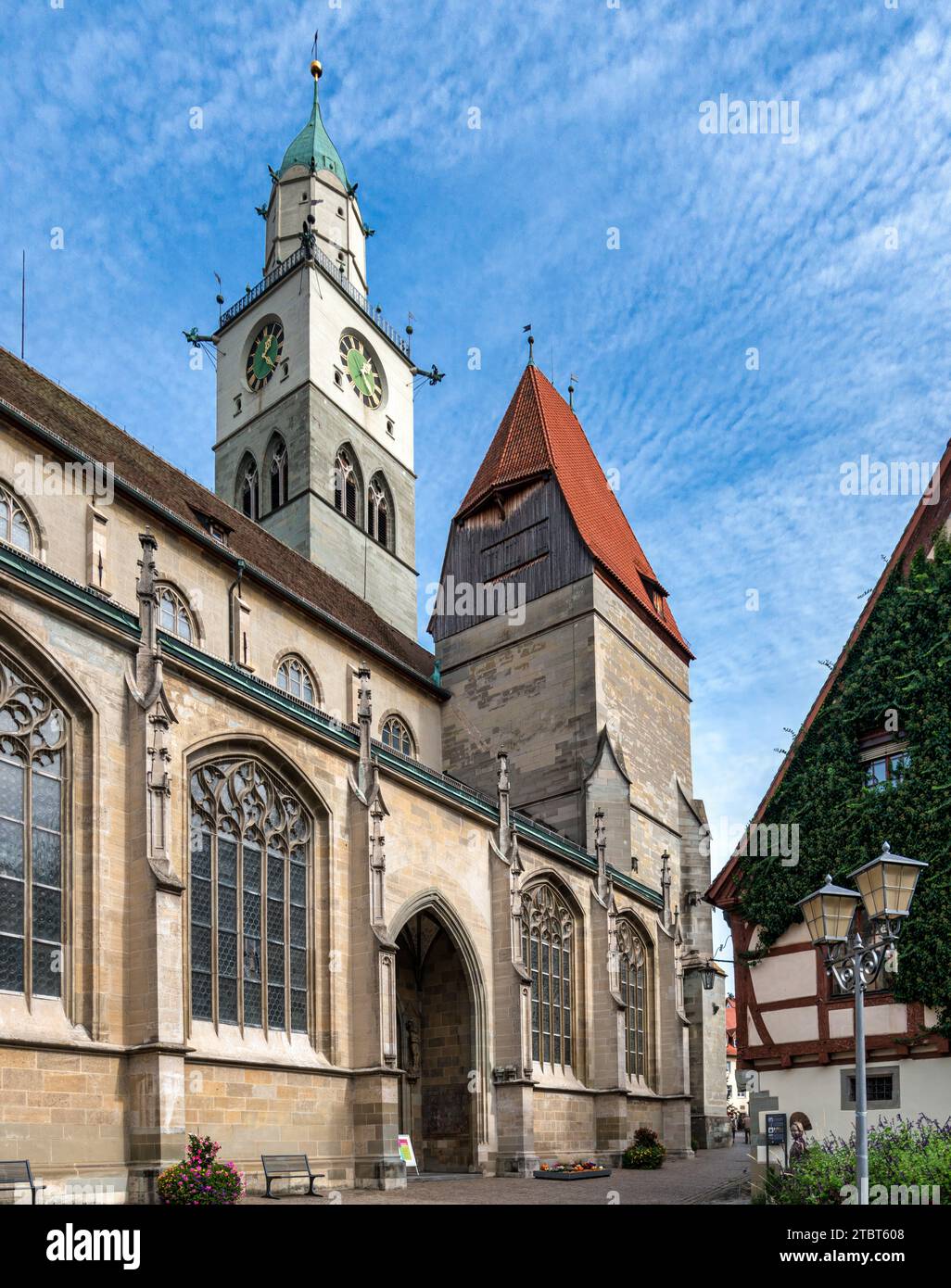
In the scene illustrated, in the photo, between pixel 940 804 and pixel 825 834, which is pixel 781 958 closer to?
pixel 825 834

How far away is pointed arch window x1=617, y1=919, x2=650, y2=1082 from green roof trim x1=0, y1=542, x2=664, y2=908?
2463 millimetres

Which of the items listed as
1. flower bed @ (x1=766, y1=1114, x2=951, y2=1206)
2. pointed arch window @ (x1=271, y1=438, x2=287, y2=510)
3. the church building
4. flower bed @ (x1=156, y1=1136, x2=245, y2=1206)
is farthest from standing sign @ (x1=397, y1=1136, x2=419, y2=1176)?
pointed arch window @ (x1=271, y1=438, x2=287, y2=510)

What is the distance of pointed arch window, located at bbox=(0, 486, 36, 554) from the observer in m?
19.7

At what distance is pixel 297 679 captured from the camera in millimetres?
25891

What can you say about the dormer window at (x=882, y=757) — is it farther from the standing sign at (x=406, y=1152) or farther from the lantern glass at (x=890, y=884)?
the standing sign at (x=406, y=1152)

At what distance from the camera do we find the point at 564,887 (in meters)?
24.6

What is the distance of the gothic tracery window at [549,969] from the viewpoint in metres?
23.1

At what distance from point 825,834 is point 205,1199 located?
9003 mm

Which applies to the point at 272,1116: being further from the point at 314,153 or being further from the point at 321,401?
the point at 314,153

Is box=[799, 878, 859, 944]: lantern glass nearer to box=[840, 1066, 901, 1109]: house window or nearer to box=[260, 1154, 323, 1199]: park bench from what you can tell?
box=[840, 1066, 901, 1109]: house window

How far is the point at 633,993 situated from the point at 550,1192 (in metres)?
10.9

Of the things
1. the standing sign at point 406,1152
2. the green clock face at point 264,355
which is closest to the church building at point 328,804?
the green clock face at point 264,355

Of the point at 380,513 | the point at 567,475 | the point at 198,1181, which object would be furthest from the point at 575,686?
the point at 198,1181

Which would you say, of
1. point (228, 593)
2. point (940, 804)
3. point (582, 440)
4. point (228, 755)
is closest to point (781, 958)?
point (940, 804)
